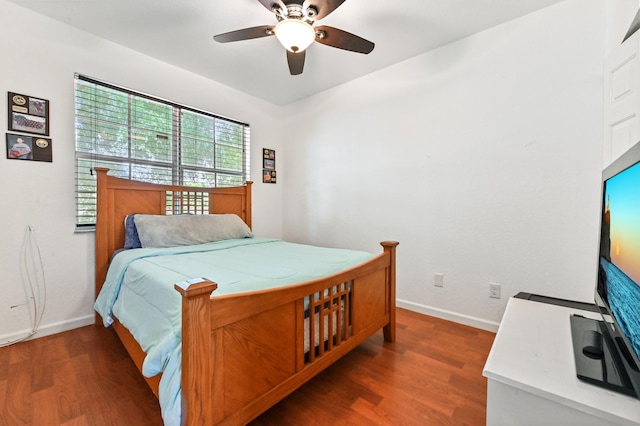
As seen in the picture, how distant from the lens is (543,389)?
766 millimetres

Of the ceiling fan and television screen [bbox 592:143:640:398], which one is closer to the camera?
television screen [bbox 592:143:640:398]

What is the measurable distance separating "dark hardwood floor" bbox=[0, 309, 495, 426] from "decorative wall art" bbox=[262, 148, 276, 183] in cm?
241

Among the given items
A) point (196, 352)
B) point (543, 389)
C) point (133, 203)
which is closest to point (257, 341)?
point (196, 352)

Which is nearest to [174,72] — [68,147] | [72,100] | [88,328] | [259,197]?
[72,100]

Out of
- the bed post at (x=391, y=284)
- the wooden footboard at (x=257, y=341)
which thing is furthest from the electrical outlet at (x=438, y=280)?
the wooden footboard at (x=257, y=341)

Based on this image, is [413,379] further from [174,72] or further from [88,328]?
[174,72]

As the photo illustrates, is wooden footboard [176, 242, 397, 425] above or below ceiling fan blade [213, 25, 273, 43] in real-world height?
below

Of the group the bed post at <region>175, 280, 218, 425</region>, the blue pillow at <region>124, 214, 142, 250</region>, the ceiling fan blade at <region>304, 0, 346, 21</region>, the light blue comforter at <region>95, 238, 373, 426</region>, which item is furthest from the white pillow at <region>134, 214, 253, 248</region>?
the ceiling fan blade at <region>304, 0, 346, 21</region>

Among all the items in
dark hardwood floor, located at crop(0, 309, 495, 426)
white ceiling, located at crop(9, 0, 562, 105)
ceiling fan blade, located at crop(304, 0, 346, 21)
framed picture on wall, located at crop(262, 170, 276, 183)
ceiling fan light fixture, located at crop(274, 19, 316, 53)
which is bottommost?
dark hardwood floor, located at crop(0, 309, 495, 426)

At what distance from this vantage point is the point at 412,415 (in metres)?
1.31

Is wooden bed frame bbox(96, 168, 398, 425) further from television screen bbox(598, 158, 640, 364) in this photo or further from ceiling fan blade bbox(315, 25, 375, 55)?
ceiling fan blade bbox(315, 25, 375, 55)

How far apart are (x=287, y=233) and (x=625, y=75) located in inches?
135

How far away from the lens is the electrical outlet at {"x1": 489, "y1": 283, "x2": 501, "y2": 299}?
86.6 inches

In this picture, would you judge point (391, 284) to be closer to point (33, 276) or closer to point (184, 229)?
point (184, 229)
